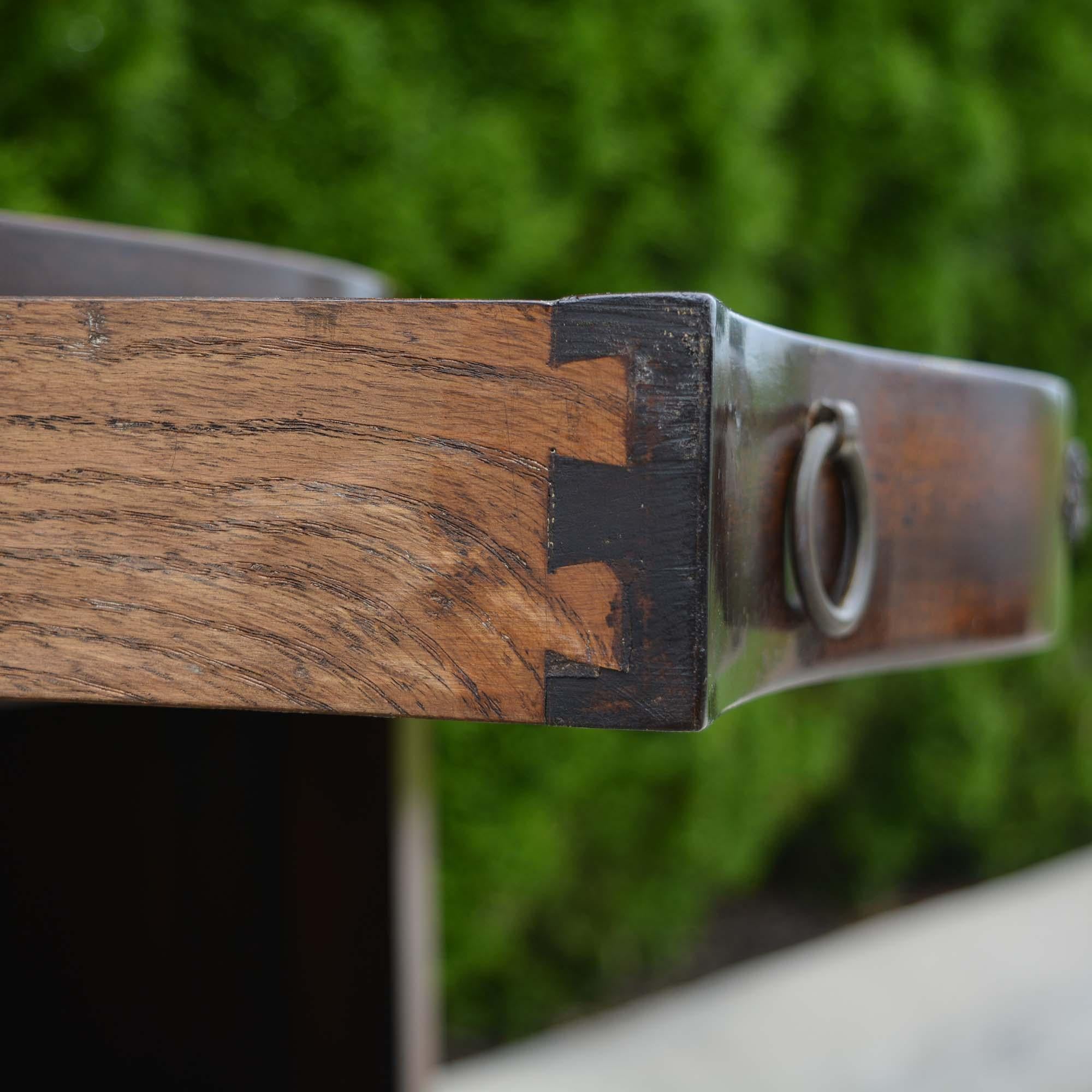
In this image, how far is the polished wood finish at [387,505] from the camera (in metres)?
0.37

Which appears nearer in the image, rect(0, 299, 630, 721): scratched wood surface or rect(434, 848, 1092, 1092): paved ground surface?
rect(0, 299, 630, 721): scratched wood surface

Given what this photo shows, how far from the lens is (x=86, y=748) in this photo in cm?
114

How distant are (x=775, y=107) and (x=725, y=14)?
0.28 metres

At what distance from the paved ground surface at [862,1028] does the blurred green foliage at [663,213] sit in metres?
0.27

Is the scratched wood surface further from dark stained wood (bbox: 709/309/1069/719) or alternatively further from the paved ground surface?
the paved ground surface

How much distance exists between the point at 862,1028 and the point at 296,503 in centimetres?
166

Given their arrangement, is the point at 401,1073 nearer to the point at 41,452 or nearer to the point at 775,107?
the point at 41,452

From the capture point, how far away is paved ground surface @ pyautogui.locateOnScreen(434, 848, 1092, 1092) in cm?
165

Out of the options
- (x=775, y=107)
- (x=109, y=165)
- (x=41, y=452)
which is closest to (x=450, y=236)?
(x=109, y=165)

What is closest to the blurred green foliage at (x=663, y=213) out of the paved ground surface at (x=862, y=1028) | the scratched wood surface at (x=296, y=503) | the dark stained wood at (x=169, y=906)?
the paved ground surface at (x=862, y=1028)

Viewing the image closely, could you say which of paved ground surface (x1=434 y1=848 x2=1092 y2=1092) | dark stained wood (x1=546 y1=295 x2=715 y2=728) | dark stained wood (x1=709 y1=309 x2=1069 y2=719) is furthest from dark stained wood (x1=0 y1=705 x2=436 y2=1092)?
dark stained wood (x1=546 y1=295 x2=715 y2=728)

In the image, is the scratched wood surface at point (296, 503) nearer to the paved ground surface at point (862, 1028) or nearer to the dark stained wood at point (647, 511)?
the dark stained wood at point (647, 511)

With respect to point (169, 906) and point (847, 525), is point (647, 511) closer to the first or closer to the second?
point (847, 525)

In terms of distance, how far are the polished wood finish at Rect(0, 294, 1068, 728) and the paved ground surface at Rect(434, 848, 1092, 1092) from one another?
54.1 inches
